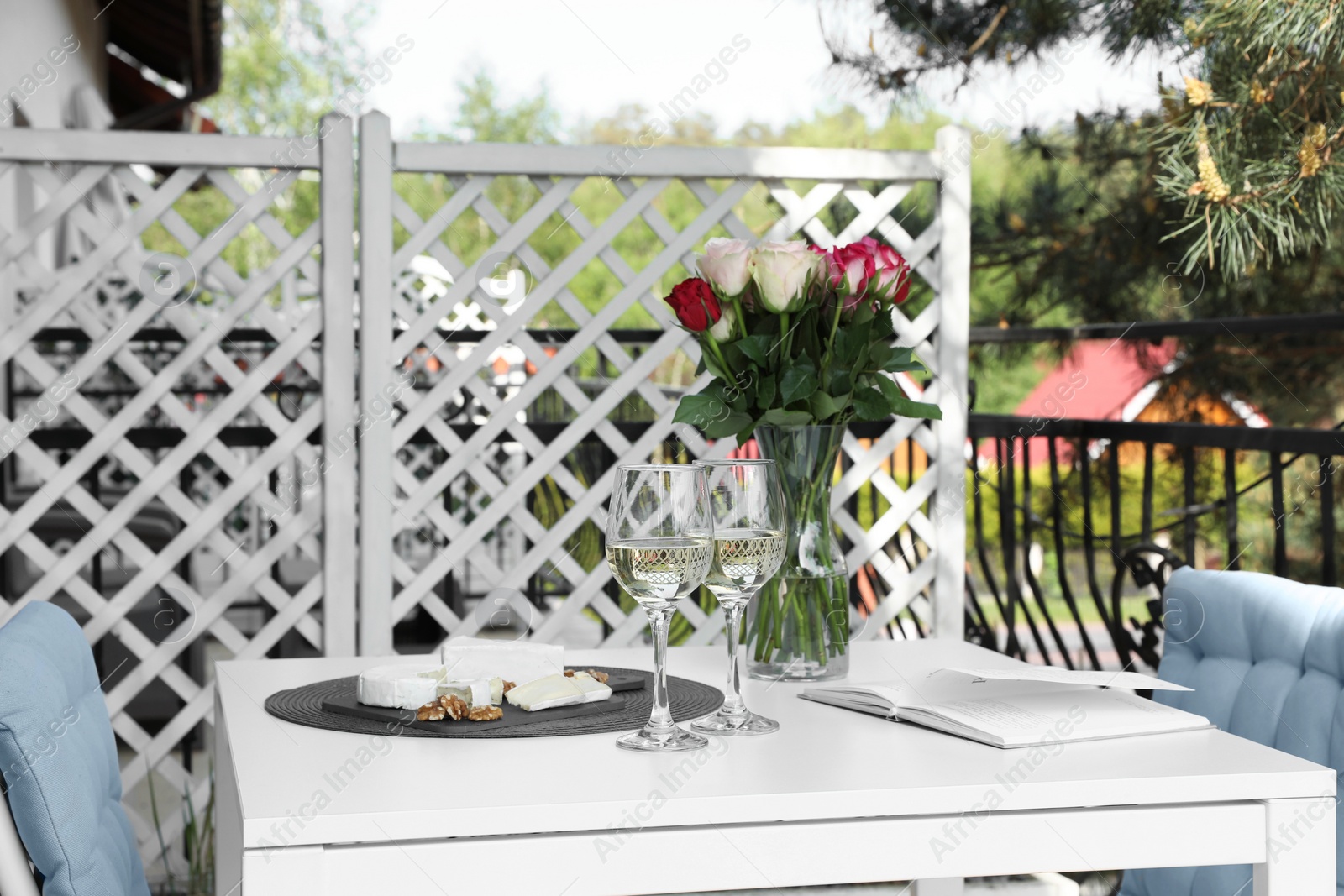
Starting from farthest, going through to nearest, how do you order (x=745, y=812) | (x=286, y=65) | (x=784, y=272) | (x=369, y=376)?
(x=286, y=65)
(x=369, y=376)
(x=784, y=272)
(x=745, y=812)

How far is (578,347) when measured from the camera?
81.0 inches

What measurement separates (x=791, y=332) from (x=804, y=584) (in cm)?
23

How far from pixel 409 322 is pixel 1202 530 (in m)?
2.50

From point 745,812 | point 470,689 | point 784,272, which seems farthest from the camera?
point 784,272

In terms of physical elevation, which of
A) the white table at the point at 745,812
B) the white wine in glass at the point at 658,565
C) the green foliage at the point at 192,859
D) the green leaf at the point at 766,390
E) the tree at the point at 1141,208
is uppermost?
the tree at the point at 1141,208

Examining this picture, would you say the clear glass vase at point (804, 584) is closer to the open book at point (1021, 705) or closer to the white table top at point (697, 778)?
the open book at point (1021, 705)

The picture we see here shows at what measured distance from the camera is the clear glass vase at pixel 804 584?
3.70 feet

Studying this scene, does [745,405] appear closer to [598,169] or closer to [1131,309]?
[598,169]

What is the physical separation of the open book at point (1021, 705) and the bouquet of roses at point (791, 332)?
0.82 ft

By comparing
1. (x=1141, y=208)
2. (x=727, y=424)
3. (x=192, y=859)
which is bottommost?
(x=192, y=859)

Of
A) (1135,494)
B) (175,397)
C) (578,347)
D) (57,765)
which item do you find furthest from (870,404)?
(1135,494)

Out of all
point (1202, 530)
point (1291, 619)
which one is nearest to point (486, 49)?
point (1202, 530)

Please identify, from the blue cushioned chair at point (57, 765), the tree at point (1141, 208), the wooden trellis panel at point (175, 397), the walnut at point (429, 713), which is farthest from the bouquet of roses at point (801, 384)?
the tree at point (1141, 208)

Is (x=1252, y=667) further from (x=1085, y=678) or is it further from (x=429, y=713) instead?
(x=429, y=713)
